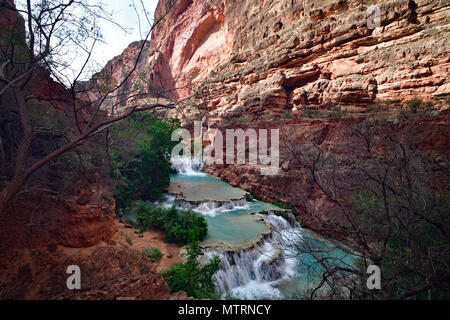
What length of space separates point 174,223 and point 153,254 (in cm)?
159

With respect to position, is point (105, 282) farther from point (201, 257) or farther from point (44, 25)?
point (44, 25)

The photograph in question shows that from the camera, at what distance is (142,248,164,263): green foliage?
5488 millimetres

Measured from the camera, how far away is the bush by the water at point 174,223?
6.70 meters

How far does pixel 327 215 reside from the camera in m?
8.05

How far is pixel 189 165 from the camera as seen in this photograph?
17125mm

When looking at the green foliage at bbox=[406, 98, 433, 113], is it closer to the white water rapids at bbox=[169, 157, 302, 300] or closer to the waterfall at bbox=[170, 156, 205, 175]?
the white water rapids at bbox=[169, 157, 302, 300]

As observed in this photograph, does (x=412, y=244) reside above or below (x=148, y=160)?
below

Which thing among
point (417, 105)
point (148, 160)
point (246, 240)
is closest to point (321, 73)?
point (417, 105)

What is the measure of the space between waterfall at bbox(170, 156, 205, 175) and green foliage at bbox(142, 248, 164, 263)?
10.7 meters

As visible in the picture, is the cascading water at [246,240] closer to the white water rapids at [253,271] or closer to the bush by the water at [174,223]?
the white water rapids at [253,271]

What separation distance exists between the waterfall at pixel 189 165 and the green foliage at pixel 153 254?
1071 cm

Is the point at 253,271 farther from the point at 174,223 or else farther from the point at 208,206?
the point at 208,206
